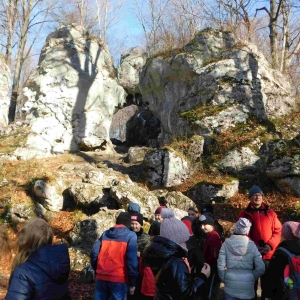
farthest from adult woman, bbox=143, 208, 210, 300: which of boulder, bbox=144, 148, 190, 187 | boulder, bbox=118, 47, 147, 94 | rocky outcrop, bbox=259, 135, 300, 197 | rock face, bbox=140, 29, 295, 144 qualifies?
boulder, bbox=118, 47, 147, 94

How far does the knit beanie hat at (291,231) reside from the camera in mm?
3133

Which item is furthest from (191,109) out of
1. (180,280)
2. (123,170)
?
(180,280)

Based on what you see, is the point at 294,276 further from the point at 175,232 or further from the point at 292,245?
the point at 175,232

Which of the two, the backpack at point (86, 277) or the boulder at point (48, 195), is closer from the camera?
the backpack at point (86, 277)

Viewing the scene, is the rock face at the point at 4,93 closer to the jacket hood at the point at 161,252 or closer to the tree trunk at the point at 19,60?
the tree trunk at the point at 19,60

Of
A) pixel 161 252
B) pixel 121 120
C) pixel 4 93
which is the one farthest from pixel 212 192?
pixel 121 120

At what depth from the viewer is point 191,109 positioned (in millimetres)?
13594

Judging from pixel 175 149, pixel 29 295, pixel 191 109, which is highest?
pixel 191 109

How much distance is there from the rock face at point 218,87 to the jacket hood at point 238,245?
9.10 m

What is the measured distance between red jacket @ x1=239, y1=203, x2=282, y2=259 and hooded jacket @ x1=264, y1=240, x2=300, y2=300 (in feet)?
3.68

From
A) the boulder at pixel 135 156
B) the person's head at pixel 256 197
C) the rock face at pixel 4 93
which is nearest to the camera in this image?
the person's head at pixel 256 197

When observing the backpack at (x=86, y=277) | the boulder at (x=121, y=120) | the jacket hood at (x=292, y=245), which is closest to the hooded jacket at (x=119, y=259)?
the jacket hood at (x=292, y=245)

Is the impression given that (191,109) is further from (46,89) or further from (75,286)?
(75,286)

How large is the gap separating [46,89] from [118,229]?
1479 centimetres
